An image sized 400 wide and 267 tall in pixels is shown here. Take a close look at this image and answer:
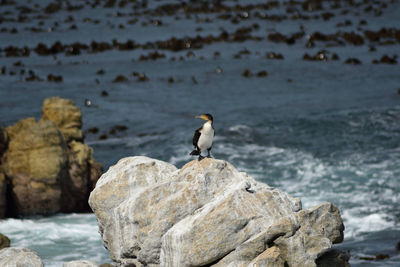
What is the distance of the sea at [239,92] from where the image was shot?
71.0ft

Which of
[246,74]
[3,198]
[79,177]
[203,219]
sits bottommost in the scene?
[3,198]

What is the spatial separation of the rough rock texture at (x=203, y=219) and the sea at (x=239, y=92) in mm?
5617

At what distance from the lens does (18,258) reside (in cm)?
1147

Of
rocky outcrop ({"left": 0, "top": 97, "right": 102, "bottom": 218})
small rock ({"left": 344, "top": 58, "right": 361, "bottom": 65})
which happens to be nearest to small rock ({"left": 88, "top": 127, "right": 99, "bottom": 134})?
rocky outcrop ({"left": 0, "top": 97, "right": 102, "bottom": 218})

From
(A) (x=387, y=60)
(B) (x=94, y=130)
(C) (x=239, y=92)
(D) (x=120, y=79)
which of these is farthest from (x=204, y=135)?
(A) (x=387, y=60)

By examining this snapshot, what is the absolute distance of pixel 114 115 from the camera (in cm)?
3359

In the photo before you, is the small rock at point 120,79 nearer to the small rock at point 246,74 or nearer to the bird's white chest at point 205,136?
the small rock at point 246,74

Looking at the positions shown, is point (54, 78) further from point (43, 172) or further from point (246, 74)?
point (43, 172)

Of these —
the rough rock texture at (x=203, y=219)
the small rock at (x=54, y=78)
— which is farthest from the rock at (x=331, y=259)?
the small rock at (x=54, y=78)

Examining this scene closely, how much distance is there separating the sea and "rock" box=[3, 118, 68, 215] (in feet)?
2.00

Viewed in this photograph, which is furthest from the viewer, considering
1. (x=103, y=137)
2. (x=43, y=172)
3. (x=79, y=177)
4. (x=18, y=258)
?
(x=103, y=137)

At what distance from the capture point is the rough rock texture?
979cm

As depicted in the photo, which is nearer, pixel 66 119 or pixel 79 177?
pixel 79 177

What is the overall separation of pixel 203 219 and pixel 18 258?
3542mm
